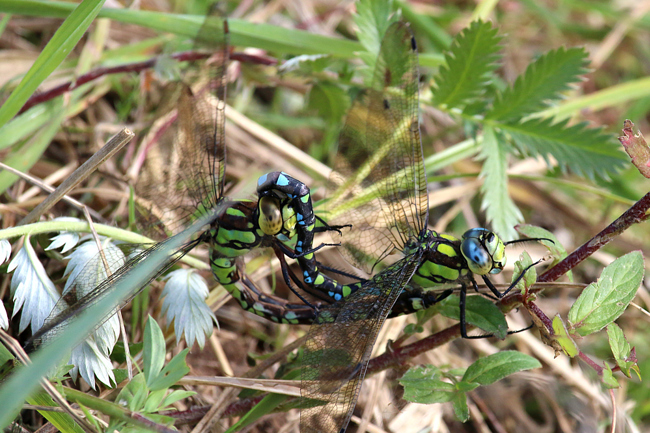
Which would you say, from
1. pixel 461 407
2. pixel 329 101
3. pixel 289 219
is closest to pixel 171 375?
pixel 289 219

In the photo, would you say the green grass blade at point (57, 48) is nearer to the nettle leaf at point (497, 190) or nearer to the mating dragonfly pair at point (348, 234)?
the mating dragonfly pair at point (348, 234)

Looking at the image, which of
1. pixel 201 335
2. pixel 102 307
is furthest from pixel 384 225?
pixel 102 307

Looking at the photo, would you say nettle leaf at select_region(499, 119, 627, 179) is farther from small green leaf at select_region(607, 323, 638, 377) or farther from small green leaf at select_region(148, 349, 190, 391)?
small green leaf at select_region(148, 349, 190, 391)

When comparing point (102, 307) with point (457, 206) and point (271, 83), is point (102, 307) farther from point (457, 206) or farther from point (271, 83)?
point (457, 206)

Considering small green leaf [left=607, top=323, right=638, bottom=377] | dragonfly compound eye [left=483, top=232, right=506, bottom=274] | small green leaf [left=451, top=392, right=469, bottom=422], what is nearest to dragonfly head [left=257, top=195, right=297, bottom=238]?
dragonfly compound eye [left=483, top=232, right=506, bottom=274]

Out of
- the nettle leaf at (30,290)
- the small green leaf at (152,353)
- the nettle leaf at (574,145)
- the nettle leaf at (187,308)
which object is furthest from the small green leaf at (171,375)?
the nettle leaf at (574,145)
